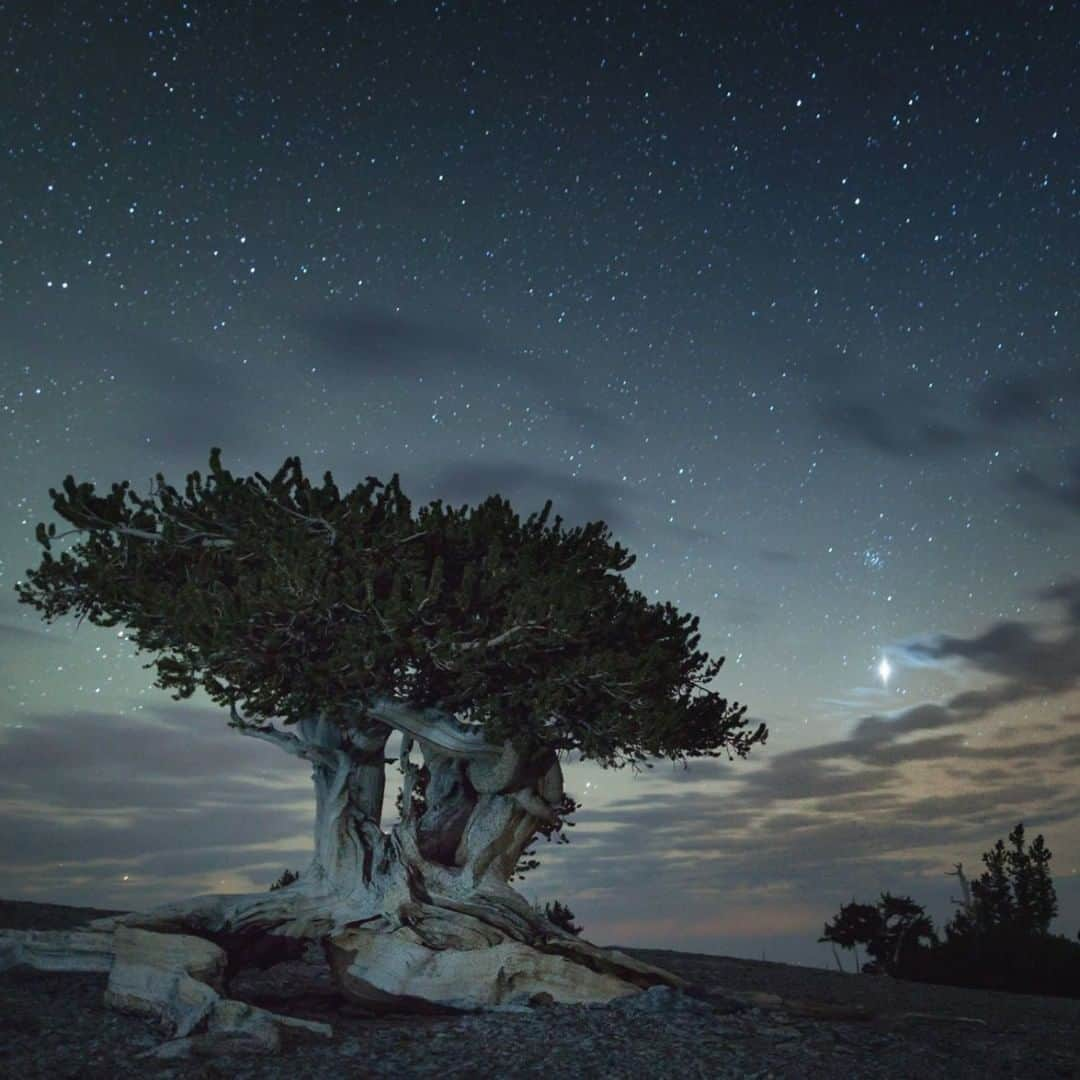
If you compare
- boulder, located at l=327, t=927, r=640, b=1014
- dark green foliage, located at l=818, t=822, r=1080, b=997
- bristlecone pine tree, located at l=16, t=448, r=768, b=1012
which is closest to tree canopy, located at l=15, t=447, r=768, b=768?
bristlecone pine tree, located at l=16, t=448, r=768, b=1012

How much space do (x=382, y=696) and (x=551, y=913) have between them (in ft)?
58.4

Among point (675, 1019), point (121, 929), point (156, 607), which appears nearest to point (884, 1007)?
point (675, 1019)

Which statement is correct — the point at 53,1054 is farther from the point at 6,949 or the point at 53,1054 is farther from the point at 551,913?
the point at 551,913

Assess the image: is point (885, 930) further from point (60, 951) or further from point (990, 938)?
point (60, 951)

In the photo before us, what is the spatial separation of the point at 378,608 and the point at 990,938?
3212 centimetres

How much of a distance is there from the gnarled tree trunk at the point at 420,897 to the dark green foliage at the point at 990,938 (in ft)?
74.8

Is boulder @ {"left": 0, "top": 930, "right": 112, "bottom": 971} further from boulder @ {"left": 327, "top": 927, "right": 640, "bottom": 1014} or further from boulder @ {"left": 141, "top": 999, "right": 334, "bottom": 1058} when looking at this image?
boulder @ {"left": 141, "top": 999, "right": 334, "bottom": 1058}

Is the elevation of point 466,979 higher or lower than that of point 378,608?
lower

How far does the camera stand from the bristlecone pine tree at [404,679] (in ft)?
63.7

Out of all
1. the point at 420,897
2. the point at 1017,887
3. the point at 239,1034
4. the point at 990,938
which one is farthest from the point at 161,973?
the point at 1017,887

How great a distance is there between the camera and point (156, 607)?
797 inches

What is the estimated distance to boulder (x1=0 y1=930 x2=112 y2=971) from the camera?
70.5 ft

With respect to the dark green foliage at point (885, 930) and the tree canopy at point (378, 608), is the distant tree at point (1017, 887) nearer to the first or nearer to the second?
the dark green foliage at point (885, 930)

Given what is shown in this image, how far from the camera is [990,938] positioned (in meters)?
40.4
